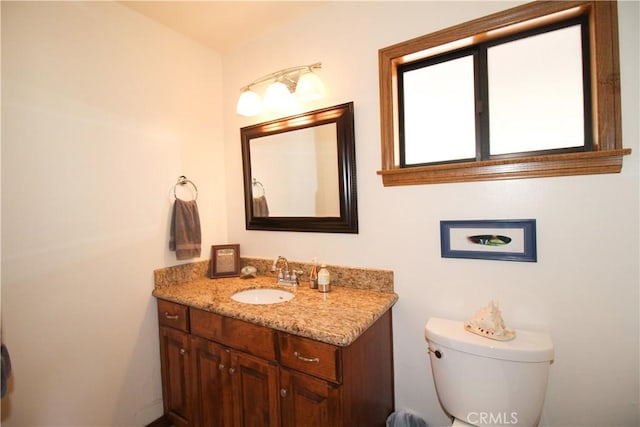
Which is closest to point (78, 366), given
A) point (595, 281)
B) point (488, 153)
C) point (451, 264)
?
point (451, 264)

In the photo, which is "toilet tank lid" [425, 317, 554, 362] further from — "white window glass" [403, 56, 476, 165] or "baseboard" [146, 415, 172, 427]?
"baseboard" [146, 415, 172, 427]

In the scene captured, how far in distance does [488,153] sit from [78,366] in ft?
7.38

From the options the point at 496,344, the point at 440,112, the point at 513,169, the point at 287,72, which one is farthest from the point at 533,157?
the point at 287,72

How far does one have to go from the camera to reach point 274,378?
3.94 ft

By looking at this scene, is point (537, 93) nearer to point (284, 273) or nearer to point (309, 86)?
Answer: point (309, 86)

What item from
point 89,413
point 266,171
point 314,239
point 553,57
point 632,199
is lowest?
point 89,413

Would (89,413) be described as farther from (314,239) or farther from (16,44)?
(16,44)

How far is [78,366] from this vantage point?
139 cm

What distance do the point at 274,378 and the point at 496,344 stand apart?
2.98ft

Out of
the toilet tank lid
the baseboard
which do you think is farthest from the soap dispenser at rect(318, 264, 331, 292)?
the baseboard

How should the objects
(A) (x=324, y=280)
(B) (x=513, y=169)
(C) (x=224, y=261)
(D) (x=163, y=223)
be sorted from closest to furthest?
(B) (x=513, y=169) < (A) (x=324, y=280) < (D) (x=163, y=223) < (C) (x=224, y=261)

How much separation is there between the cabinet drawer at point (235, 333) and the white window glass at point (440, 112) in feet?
3.71

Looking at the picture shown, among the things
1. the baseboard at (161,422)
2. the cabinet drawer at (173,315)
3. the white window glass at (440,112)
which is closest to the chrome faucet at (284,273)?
the cabinet drawer at (173,315)

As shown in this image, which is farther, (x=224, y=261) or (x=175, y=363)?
(x=224, y=261)
